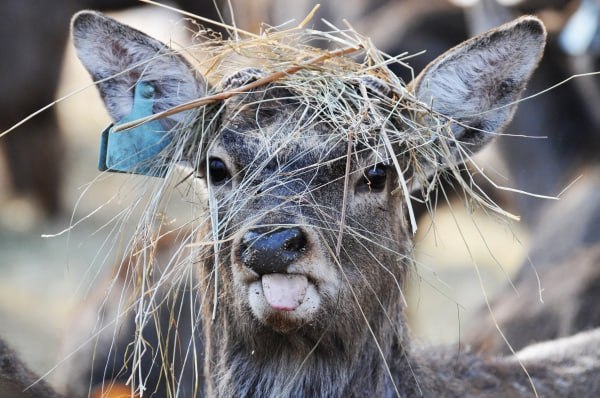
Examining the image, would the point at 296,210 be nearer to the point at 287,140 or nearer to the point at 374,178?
the point at 287,140

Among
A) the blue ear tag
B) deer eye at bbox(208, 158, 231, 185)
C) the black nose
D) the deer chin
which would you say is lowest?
the deer chin

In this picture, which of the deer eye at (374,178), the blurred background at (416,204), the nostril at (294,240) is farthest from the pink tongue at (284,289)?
the blurred background at (416,204)

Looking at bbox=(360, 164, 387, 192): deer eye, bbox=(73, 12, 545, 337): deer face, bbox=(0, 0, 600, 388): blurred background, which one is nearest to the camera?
bbox=(73, 12, 545, 337): deer face

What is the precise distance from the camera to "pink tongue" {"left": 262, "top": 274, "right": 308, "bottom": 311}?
12.1ft

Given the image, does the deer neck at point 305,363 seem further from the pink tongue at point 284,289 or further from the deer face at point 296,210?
the pink tongue at point 284,289

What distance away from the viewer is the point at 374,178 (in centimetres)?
417

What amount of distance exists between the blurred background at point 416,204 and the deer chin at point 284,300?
3.98 meters

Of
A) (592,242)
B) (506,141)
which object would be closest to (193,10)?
(506,141)

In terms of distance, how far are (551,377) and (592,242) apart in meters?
3.05

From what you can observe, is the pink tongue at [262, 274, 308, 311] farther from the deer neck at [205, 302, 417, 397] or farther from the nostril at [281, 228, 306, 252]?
the deer neck at [205, 302, 417, 397]

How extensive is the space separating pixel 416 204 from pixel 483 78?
16.0 ft

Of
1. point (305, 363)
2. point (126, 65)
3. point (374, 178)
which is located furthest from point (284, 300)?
point (126, 65)

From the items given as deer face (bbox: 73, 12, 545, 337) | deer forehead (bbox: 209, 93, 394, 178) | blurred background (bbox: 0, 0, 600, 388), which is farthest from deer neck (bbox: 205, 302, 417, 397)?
blurred background (bbox: 0, 0, 600, 388)

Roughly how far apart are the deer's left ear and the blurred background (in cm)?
313
